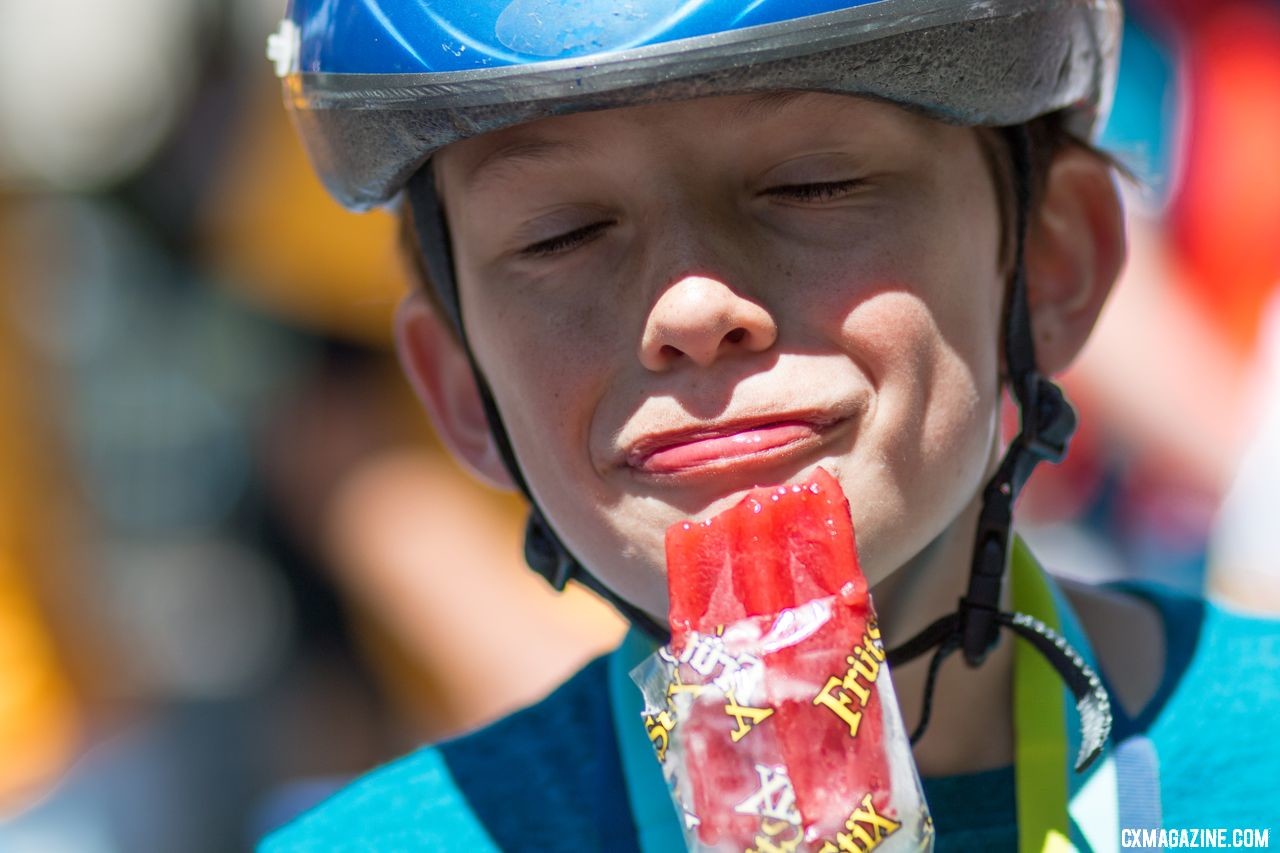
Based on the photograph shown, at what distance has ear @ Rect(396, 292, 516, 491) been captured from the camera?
2.79m

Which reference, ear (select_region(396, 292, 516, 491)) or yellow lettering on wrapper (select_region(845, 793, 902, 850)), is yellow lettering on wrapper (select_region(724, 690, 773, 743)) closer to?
yellow lettering on wrapper (select_region(845, 793, 902, 850))

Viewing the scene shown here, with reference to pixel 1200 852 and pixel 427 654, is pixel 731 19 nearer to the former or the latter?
pixel 1200 852

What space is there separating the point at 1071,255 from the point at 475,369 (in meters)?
1.01

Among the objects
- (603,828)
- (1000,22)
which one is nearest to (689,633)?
(603,828)

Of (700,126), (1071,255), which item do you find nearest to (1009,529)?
(1071,255)

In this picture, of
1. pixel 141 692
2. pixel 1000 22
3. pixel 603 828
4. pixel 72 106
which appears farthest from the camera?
pixel 72 106

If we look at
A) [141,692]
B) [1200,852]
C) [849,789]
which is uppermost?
[849,789]

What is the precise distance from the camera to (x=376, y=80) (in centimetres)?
228

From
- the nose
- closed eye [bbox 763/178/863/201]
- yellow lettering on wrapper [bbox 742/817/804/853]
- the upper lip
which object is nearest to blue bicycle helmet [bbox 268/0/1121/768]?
closed eye [bbox 763/178/863/201]

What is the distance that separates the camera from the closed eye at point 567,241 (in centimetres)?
219

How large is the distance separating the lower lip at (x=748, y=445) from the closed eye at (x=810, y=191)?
310mm

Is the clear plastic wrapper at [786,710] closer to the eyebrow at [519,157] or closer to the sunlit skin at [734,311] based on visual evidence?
the sunlit skin at [734,311]

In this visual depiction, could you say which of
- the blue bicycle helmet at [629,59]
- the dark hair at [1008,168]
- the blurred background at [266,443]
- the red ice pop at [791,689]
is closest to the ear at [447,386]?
the dark hair at [1008,168]

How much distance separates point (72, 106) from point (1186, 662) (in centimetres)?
500
